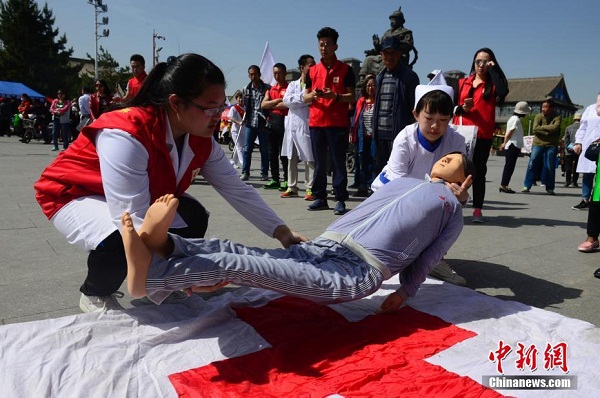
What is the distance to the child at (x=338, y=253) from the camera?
1645 mm

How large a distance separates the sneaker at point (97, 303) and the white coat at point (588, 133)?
563cm

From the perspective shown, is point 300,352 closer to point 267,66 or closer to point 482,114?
point 482,114

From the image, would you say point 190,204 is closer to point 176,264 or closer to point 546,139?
point 176,264

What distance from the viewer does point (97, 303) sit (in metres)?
2.22

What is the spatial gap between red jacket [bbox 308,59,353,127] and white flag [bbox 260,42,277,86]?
2084 mm

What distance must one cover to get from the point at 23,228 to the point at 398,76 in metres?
3.46

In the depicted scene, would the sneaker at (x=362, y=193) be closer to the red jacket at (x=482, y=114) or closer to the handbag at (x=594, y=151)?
the red jacket at (x=482, y=114)

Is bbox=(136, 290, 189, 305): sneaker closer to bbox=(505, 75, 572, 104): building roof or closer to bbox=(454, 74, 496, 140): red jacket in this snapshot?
bbox=(454, 74, 496, 140): red jacket

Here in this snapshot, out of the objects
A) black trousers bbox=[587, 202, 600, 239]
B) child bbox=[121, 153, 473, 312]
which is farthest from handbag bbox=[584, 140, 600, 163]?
child bbox=[121, 153, 473, 312]

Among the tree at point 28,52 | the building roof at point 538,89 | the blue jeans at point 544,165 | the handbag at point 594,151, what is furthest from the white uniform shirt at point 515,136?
the building roof at point 538,89

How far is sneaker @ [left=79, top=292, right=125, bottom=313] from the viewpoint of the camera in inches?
87.1

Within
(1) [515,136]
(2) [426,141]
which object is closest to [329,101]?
(2) [426,141]

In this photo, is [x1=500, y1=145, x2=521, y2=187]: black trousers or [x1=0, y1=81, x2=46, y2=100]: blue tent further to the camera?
[x1=0, y1=81, x2=46, y2=100]: blue tent

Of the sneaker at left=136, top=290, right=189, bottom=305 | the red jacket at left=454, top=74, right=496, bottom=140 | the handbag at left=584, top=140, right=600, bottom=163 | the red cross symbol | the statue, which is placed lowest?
the sneaker at left=136, top=290, right=189, bottom=305
